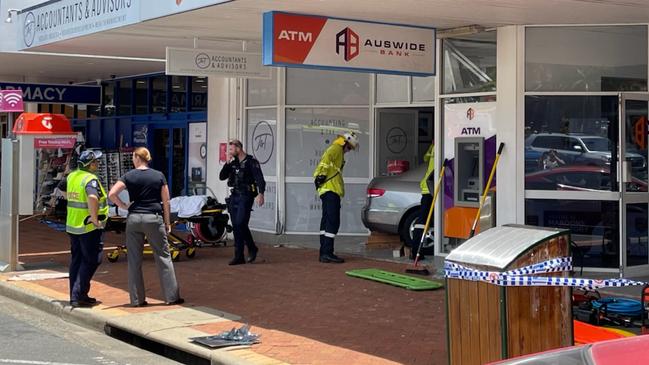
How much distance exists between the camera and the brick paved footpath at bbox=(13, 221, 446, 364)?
766 cm

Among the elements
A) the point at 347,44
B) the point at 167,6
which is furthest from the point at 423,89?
the point at 167,6

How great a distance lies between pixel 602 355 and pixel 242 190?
385 inches

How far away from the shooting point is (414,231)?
12.9m

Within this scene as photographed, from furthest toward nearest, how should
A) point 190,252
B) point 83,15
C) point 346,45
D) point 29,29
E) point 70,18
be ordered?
point 29,29 → point 190,252 → point 70,18 → point 83,15 → point 346,45

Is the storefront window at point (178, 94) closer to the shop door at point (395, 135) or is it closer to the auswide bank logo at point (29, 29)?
the auswide bank logo at point (29, 29)

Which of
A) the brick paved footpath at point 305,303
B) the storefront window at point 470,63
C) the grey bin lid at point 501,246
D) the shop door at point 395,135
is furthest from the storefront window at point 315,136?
the grey bin lid at point 501,246

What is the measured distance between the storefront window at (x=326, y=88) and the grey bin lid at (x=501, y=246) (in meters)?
9.28

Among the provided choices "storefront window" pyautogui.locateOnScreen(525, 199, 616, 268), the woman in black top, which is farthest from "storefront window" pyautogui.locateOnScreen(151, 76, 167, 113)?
"storefront window" pyautogui.locateOnScreen(525, 199, 616, 268)

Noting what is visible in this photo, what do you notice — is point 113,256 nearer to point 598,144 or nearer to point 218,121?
point 218,121

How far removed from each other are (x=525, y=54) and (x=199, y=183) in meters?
8.48

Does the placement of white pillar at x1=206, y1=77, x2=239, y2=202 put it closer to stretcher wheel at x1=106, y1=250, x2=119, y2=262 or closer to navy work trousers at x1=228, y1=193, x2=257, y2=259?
stretcher wheel at x1=106, y1=250, x2=119, y2=262

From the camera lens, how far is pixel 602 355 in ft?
10.1

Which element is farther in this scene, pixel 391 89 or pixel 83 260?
pixel 391 89

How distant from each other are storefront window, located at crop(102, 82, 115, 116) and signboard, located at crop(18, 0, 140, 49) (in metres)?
6.45
